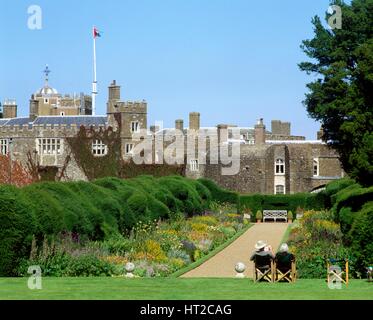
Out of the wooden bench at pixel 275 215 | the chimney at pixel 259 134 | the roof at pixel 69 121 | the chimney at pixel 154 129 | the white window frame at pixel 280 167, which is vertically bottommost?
the wooden bench at pixel 275 215

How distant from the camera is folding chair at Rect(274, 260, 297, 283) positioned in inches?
768

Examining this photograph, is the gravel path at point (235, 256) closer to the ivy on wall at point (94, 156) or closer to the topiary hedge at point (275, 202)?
the topiary hedge at point (275, 202)

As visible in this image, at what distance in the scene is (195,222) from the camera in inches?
1598

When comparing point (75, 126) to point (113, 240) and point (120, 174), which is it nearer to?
point (120, 174)

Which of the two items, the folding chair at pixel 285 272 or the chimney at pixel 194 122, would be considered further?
the chimney at pixel 194 122

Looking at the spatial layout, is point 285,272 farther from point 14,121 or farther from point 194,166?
point 14,121

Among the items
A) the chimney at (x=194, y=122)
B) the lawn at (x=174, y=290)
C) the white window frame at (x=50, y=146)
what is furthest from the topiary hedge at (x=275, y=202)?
the lawn at (x=174, y=290)

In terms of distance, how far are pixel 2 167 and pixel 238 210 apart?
12467 millimetres

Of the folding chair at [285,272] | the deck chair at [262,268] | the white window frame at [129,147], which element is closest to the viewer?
the folding chair at [285,272]

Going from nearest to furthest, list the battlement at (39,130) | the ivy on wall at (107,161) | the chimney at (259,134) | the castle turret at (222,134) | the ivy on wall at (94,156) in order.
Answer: the ivy on wall at (107,161) → the ivy on wall at (94,156) → the chimney at (259,134) → the castle turret at (222,134) → the battlement at (39,130)

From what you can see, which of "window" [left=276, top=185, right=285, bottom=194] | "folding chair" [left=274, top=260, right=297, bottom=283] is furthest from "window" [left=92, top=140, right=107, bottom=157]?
"folding chair" [left=274, top=260, right=297, bottom=283]

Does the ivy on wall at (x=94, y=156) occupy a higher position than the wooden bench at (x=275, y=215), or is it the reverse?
the ivy on wall at (x=94, y=156)

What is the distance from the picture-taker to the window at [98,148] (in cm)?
6931
